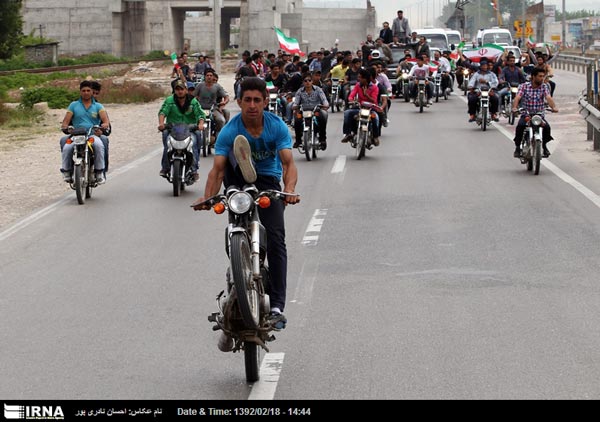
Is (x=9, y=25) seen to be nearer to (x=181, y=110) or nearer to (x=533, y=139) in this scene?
(x=181, y=110)

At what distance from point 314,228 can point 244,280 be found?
6.96m

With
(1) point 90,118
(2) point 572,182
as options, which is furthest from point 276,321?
(2) point 572,182

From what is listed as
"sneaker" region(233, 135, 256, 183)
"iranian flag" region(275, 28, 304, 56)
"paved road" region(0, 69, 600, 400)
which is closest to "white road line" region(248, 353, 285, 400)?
"paved road" region(0, 69, 600, 400)

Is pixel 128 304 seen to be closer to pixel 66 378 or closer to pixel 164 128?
pixel 66 378

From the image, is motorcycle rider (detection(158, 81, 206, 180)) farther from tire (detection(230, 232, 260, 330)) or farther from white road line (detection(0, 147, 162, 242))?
tire (detection(230, 232, 260, 330))

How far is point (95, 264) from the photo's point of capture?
11977mm

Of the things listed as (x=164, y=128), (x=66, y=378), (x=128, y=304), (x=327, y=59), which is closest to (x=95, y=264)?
(x=128, y=304)

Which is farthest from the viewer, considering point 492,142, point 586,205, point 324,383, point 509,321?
point 492,142

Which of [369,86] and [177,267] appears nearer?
[177,267]

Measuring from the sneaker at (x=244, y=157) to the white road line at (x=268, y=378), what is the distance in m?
1.18

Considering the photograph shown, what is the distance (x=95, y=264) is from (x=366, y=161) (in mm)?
10447

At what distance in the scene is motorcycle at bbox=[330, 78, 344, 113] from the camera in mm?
35656

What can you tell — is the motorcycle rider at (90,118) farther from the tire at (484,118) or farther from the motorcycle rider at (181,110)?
the tire at (484,118)

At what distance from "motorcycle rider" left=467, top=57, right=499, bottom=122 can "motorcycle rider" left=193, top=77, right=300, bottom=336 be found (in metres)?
20.4
